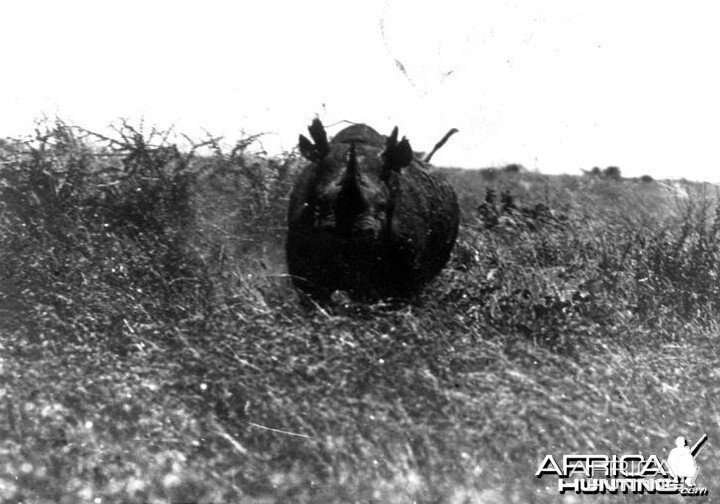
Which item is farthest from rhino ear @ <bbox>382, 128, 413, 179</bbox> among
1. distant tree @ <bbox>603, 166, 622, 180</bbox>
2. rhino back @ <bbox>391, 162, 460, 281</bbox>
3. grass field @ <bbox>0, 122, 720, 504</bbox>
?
distant tree @ <bbox>603, 166, 622, 180</bbox>

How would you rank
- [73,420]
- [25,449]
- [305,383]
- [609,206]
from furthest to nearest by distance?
[609,206]
[305,383]
[73,420]
[25,449]

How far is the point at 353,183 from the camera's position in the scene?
20.6ft

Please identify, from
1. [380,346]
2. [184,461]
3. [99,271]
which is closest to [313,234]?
[380,346]

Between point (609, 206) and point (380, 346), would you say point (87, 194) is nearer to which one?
point (380, 346)

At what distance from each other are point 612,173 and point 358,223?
681 centimetres

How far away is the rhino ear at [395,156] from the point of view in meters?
6.92

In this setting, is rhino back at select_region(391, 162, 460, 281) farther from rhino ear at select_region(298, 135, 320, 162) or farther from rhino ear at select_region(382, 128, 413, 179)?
rhino ear at select_region(298, 135, 320, 162)

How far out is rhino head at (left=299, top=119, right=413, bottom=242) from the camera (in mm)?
6363

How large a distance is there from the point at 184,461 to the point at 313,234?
2.20 metres

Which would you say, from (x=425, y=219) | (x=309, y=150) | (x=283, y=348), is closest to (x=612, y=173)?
(x=425, y=219)

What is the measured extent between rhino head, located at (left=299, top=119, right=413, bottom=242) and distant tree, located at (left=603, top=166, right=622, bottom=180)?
5.63 metres

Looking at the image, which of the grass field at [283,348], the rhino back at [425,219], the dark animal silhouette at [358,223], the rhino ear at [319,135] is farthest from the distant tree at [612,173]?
the rhino ear at [319,135]

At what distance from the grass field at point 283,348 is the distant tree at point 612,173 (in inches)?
103

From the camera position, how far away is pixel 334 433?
17.5ft
